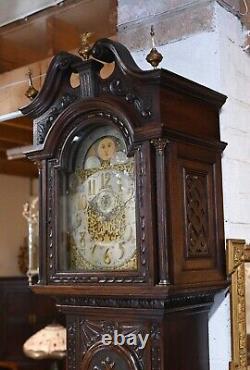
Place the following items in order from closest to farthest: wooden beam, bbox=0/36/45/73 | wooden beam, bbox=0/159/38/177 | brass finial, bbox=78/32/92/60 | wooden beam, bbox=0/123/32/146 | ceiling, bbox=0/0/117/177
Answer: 1. brass finial, bbox=78/32/92/60
2. ceiling, bbox=0/0/117/177
3. wooden beam, bbox=0/36/45/73
4. wooden beam, bbox=0/123/32/146
5. wooden beam, bbox=0/159/38/177

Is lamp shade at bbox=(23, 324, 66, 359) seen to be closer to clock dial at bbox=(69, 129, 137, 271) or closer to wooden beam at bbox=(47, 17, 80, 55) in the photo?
wooden beam at bbox=(47, 17, 80, 55)

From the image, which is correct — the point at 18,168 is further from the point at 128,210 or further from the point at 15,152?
the point at 128,210

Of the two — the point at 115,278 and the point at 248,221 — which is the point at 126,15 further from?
the point at 115,278

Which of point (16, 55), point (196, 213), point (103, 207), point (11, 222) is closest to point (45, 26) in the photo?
point (16, 55)

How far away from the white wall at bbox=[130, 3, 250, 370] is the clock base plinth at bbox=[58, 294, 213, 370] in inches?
2.3

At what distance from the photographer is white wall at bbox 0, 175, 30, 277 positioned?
17.8ft

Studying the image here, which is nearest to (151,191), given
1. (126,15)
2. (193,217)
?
(193,217)

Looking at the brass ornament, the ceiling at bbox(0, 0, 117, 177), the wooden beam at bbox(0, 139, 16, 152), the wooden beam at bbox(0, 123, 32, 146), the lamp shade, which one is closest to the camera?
the brass ornament

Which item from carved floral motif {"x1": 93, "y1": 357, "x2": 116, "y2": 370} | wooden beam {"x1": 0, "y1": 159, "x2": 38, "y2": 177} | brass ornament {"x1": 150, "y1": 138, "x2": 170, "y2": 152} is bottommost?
carved floral motif {"x1": 93, "y1": 357, "x2": 116, "y2": 370}

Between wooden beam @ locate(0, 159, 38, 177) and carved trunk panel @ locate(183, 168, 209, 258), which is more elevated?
wooden beam @ locate(0, 159, 38, 177)

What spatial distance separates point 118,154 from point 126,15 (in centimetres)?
74

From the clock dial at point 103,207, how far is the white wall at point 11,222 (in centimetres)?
375

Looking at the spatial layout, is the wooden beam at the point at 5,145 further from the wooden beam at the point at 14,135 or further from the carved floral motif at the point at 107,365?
the carved floral motif at the point at 107,365

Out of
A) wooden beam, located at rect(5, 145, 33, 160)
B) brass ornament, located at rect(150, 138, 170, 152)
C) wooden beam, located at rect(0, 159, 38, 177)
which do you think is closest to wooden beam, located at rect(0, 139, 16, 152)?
wooden beam, located at rect(5, 145, 33, 160)
